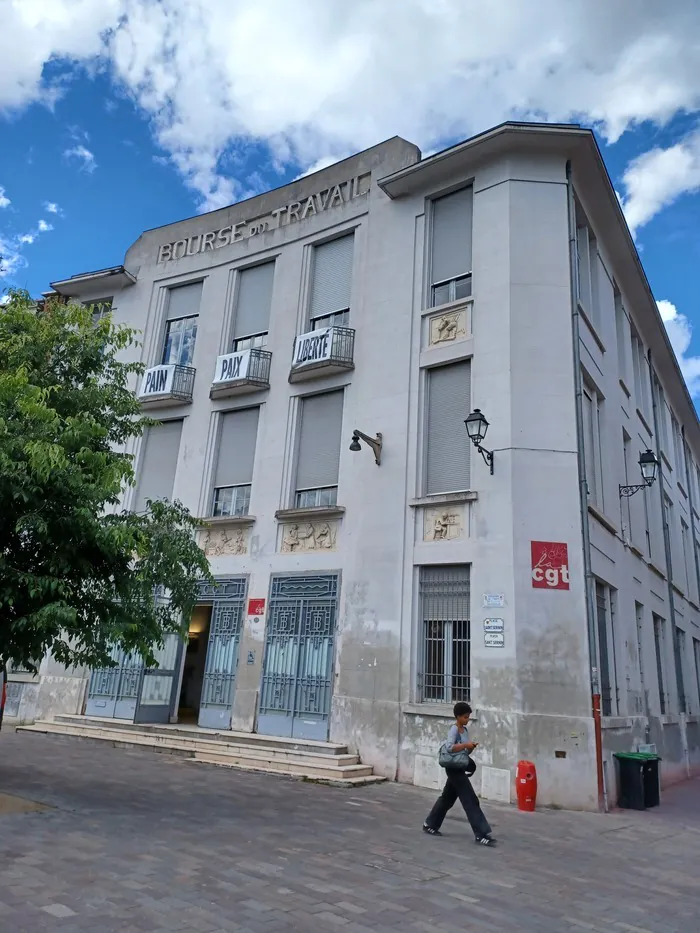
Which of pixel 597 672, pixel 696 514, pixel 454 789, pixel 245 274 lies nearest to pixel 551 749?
pixel 597 672

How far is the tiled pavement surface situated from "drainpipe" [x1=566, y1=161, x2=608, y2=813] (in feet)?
3.39

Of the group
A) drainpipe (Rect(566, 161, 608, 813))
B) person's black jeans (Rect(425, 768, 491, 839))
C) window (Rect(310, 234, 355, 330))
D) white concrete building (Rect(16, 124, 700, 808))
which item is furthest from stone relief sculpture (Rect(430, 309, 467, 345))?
person's black jeans (Rect(425, 768, 491, 839))

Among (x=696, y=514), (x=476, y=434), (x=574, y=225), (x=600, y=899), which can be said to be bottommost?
(x=600, y=899)

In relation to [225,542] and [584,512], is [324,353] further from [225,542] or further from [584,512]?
[584,512]

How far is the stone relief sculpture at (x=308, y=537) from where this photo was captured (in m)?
14.3

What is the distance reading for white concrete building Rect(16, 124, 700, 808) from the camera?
1173 cm

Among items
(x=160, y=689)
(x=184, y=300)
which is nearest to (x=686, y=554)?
(x=160, y=689)

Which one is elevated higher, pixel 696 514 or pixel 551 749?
pixel 696 514

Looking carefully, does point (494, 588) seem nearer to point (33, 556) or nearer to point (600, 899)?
point (600, 899)

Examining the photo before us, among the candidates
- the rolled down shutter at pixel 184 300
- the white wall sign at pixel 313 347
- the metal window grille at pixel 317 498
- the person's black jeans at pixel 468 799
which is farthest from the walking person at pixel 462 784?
the rolled down shutter at pixel 184 300

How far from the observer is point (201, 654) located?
19.7m

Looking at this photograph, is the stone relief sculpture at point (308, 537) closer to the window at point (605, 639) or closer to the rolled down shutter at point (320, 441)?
the rolled down shutter at point (320, 441)

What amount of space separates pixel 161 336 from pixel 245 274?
9.27 ft

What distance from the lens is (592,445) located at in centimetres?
1416
